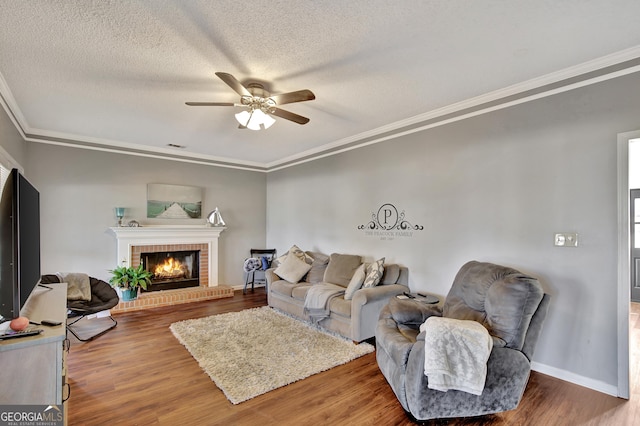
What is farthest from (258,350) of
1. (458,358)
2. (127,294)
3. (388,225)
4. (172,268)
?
(172,268)

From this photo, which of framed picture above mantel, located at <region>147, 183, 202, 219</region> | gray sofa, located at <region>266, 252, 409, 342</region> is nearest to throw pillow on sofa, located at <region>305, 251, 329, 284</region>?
gray sofa, located at <region>266, 252, 409, 342</region>

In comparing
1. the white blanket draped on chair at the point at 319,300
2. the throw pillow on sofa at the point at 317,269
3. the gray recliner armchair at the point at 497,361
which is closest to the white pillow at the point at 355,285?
the white blanket draped on chair at the point at 319,300

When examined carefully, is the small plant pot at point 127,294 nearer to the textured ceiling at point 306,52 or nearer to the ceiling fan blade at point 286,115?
the textured ceiling at point 306,52

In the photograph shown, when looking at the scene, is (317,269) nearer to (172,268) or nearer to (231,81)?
(172,268)

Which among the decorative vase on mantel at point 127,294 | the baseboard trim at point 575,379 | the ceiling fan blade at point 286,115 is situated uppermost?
the ceiling fan blade at point 286,115

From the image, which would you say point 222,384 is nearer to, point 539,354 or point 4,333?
point 4,333

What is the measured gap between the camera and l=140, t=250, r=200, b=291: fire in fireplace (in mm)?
5211

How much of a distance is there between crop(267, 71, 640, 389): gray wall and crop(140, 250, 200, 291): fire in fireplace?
344cm

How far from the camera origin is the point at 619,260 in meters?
2.32

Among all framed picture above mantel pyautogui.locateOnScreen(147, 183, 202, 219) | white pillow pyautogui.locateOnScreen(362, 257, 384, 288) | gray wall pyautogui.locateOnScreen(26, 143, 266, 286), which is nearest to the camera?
white pillow pyautogui.locateOnScreen(362, 257, 384, 288)

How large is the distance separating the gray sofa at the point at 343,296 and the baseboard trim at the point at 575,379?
56.2 inches

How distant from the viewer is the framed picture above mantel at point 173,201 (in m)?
5.14

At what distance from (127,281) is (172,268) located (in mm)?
953

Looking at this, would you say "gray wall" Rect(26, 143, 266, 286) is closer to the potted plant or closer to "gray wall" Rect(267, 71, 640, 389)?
the potted plant
